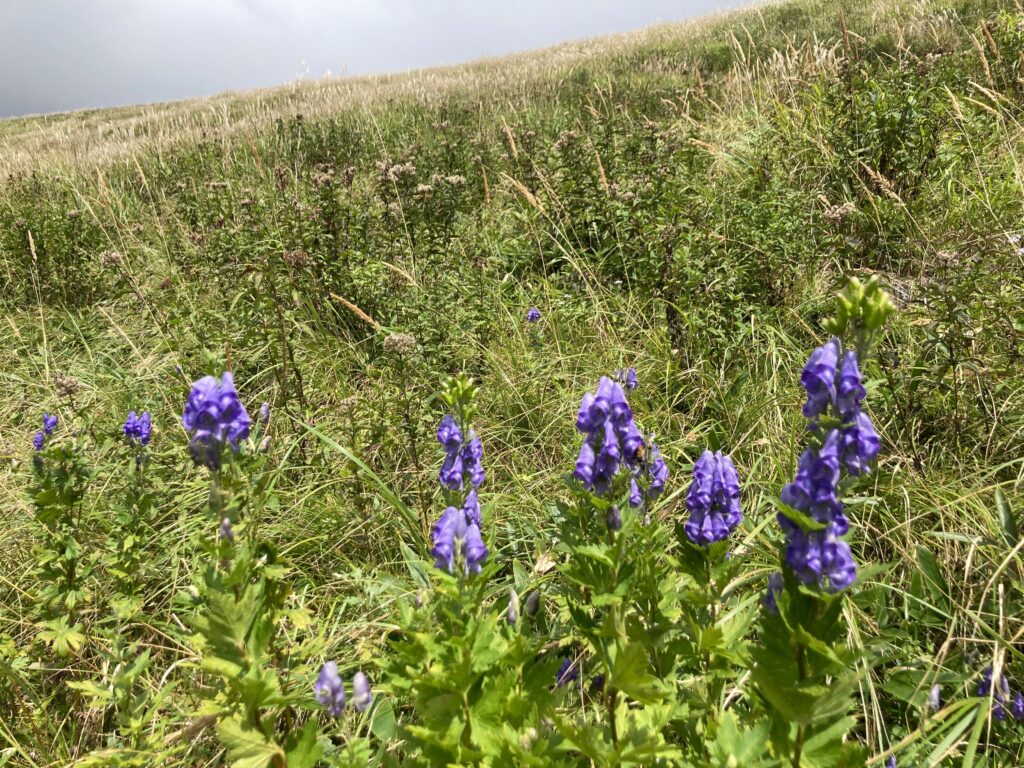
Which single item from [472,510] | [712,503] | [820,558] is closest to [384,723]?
[472,510]

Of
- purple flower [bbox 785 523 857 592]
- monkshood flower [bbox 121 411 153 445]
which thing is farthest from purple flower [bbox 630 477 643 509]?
monkshood flower [bbox 121 411 153 445]

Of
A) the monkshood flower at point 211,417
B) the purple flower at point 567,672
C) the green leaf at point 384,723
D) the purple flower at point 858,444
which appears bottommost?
the purple flower at point 567,672

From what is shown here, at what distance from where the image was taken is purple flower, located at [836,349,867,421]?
3.36ft

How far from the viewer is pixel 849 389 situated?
1032 mm

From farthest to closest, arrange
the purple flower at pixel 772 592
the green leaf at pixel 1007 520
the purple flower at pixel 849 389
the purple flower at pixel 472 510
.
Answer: the green leaf at pixel 1007 520 < the purple flower at pixel 472 510 < the purple flower at pixel 772 592 < the purple flower at pixel 849 389

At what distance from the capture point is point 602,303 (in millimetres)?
4008

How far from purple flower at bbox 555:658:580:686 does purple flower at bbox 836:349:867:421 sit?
4.11ft

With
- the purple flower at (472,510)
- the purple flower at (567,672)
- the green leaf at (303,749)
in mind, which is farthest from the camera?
the purple flower at (567,672)

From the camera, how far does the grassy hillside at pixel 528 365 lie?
2137 mm

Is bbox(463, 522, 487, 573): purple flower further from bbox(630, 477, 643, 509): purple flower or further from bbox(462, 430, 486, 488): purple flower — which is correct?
bbox(630, 477, 643, 509): purple flower

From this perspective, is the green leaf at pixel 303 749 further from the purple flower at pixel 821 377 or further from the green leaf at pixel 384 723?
the purple flower at pixel 821 377

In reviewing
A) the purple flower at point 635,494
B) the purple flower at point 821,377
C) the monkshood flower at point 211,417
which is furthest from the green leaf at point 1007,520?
the monkshood flower at point 211,417

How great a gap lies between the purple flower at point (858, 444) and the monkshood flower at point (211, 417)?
1221 mm

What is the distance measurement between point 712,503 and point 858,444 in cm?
53
